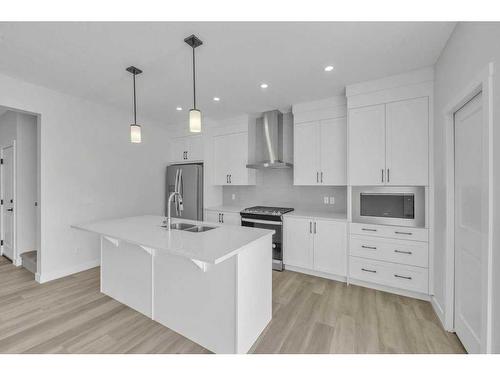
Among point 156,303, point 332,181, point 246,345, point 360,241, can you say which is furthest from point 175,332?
point 332,181

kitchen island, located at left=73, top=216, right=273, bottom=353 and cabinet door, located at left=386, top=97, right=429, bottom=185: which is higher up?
cabinet door, located at left=386, top=97, right=429, bottom=185

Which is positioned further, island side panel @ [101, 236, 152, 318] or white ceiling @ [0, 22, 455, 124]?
island side panel @ [101, 236, 152, 318]

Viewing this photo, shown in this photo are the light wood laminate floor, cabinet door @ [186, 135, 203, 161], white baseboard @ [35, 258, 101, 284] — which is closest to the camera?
the light wood laminate floor

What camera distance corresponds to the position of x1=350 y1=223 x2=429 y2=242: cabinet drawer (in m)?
2.46

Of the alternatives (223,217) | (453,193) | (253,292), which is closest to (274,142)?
(223,217)

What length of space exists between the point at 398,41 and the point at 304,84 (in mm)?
1063

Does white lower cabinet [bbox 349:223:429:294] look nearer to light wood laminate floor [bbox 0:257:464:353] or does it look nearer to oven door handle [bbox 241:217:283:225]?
light wood laminate floor [bbox 0:257:464:353]

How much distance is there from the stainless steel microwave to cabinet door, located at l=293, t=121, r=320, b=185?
26.9 inches

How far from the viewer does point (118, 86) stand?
287cm

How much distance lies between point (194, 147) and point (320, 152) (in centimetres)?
252

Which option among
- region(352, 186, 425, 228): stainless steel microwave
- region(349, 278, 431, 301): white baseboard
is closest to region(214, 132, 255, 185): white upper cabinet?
region(352, 186, 425, 228): stainless steel microwave

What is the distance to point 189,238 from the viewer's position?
1.82 m

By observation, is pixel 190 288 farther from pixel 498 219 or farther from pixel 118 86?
pixel 118 86

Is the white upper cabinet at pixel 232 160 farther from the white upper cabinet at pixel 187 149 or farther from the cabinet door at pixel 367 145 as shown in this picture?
the cabinet door at pixel 367 145
